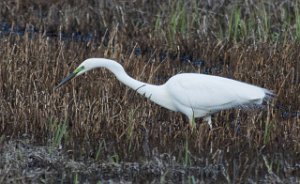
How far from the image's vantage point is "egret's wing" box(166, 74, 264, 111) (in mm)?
6590

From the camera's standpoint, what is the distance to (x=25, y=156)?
5941 millimetres

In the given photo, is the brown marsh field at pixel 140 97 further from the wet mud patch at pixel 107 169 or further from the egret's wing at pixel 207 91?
the egret's wing at pixel 207 91

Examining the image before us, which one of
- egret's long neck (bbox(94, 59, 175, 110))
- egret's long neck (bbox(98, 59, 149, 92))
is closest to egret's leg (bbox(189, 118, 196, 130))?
egret's long neck (bbox(94, 59, 175, 110))

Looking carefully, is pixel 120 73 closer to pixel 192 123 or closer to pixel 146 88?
pixel 146 88

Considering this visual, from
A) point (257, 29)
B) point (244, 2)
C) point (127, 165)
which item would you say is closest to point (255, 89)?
point (127, 165)

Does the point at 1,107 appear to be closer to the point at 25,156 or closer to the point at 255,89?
the point at 25,156

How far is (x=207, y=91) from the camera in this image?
6672 millimetres

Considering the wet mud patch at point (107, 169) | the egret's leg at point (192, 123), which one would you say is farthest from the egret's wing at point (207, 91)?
the wet mud patch at point (107, 169)

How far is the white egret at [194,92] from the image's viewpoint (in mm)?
6582

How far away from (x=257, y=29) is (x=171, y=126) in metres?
3.69

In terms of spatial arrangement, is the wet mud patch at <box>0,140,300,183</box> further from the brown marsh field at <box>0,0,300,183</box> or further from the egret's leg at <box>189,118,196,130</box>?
the egret's leg at <box>189,118,196,130</box>

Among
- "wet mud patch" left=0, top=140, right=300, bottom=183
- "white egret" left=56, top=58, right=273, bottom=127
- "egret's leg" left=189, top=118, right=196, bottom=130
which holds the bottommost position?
"wet mud patch" left=0, top=140, right=300, bottom=183

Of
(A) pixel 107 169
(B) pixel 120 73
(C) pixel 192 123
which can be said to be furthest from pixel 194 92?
(A) pixel 107 169

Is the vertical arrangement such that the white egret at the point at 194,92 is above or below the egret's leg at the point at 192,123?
above
